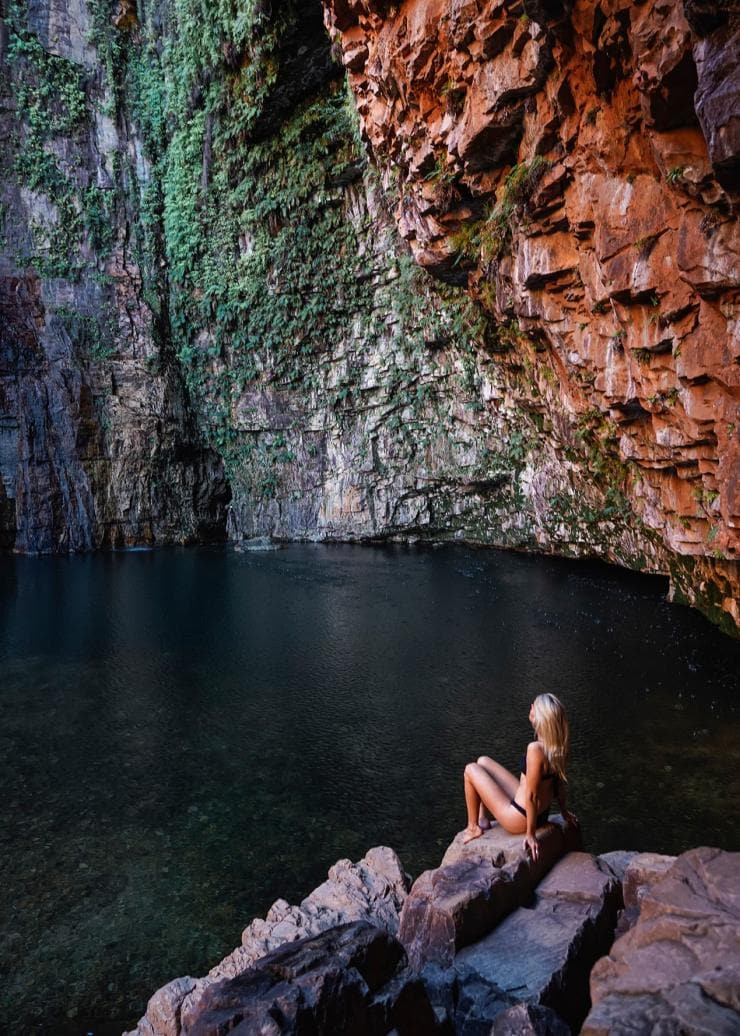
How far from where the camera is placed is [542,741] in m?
3.87

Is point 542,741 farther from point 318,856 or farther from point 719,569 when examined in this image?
point 719,569

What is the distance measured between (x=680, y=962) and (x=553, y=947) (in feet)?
2.77

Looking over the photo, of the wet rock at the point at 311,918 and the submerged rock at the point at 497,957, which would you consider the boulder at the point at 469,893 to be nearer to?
the submerged rock at the point at 497,957

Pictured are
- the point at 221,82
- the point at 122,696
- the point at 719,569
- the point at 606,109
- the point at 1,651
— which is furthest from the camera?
the point at 221,82

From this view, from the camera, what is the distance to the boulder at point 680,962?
2.00 m

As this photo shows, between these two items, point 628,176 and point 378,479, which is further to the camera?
point 378,479

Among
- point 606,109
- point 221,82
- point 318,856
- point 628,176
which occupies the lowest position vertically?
point 318,856

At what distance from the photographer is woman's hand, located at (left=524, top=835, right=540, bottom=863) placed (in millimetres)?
3580

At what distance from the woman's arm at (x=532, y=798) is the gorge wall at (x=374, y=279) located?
5363 mm

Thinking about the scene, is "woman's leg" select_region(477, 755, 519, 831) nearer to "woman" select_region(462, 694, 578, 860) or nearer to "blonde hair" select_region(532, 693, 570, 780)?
"woman" select_region(462, 694, 578, 860)

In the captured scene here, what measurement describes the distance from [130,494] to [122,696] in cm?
1949

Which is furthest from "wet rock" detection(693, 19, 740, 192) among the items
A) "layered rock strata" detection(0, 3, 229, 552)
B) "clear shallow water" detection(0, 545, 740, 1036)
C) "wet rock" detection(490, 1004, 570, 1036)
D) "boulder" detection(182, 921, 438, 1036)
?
"layered rock strata" detection(0, 3, 229, 552)

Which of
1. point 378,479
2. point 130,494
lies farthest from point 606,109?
point 130,494

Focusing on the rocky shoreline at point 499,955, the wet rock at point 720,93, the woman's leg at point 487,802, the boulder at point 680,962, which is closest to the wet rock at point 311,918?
the rocky shoreline at point 499,955
